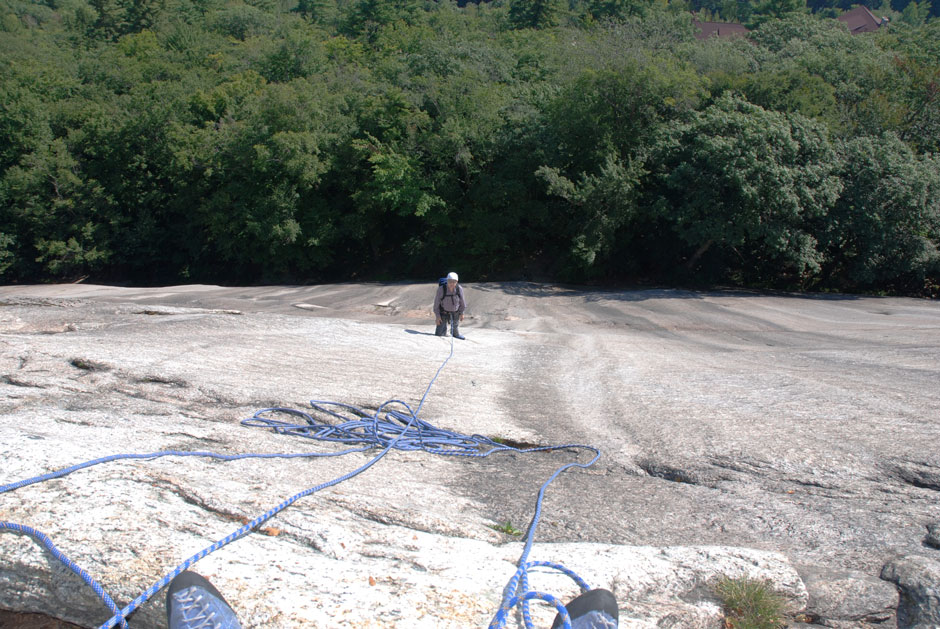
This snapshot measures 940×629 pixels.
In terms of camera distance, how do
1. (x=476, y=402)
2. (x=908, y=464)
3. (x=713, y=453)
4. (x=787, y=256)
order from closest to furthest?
(x=908, y=464) → (x=713, y=453) → (x=476, y=402) → (x=787, y=256)

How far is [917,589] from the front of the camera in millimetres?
3734

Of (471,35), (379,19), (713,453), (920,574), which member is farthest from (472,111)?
(379,19)

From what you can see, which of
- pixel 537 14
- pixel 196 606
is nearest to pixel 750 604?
pixel 196 606

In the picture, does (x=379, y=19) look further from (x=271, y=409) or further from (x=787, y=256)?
(x=271, y=409)

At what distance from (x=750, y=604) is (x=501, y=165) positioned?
24310 mm

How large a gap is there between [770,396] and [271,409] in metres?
5.83

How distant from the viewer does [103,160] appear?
31.9 metres

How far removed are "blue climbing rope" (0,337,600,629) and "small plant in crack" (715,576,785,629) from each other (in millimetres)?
832

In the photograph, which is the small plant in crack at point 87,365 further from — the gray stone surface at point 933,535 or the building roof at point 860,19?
the building roof at point 860,19

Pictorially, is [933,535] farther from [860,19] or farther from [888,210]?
[860,19]

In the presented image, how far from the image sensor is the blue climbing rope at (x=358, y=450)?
10.5 feet

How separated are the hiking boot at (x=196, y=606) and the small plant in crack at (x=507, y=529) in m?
1.76

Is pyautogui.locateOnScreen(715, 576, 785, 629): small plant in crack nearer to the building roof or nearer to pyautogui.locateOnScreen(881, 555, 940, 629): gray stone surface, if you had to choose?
pyautogui.locateOnScreen(881, 555, 940, 629): gray stone surface

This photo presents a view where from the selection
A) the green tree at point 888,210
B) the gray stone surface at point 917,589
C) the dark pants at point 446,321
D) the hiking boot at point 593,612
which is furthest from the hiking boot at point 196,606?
the green tree at point 888,210
